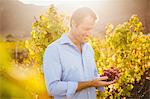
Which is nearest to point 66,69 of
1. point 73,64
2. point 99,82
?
point 73,64

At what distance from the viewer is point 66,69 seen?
1501mm

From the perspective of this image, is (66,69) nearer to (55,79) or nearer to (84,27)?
(55,79)

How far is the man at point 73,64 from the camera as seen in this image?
1.46 metres

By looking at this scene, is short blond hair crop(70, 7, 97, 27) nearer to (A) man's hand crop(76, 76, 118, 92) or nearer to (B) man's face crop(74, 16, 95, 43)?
(B) man's face crop(74, 16, 95, 43)

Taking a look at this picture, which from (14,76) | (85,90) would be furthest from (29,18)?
(85,90)

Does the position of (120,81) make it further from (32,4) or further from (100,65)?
(32,4)

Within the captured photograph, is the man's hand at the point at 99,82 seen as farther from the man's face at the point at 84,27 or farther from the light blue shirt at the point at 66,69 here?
the man's face at the point at 84,27

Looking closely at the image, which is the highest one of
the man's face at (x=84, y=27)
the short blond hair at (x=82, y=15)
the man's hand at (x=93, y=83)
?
the short blond hair at (x=82, y=15)

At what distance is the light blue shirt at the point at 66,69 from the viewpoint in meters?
1.45

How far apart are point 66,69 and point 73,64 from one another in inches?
1.8

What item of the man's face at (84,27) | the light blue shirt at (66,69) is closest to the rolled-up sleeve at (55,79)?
the light blue shirt at (66,69)

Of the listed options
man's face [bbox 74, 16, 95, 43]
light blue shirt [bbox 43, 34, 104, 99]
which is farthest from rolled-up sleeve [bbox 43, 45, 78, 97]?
man's face [bbox 74, 16, 95, 43]

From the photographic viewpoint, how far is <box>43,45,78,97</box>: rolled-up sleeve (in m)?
1.44

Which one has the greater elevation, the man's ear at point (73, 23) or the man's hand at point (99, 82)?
the man's ear at point (73, 23)
